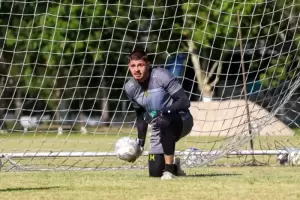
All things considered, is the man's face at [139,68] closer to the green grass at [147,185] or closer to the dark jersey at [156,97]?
Answer: the dark jersey at [156,97]

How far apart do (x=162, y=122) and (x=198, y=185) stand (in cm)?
111

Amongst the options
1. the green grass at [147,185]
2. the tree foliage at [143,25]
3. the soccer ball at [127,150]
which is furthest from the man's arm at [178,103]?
the tree foliage at [143,25]

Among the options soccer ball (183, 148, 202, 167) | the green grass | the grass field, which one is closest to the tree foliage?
soccer ball (183, 148, 202, 167)

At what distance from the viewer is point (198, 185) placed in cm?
900

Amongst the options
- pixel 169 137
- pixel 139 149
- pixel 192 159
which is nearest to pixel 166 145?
pixel 169 137

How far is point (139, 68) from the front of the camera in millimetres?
10086

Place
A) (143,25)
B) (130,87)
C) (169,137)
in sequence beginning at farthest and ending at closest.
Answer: (143,25) < (130,87) < (169,137)

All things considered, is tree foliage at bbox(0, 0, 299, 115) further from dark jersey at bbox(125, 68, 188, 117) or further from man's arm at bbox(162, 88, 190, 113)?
man's arm at bbox(162, 88, 190, 113)

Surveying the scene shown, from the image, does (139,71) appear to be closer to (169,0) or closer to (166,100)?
(166,100)

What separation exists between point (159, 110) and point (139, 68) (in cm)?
50

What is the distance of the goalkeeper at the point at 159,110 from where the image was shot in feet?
32.7

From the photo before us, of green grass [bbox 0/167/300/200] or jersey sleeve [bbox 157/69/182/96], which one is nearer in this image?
green grass [bbox 0/167/300/200]

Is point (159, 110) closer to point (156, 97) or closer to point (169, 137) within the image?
point (156, 97)

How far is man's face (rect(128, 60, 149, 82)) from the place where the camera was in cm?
1003
